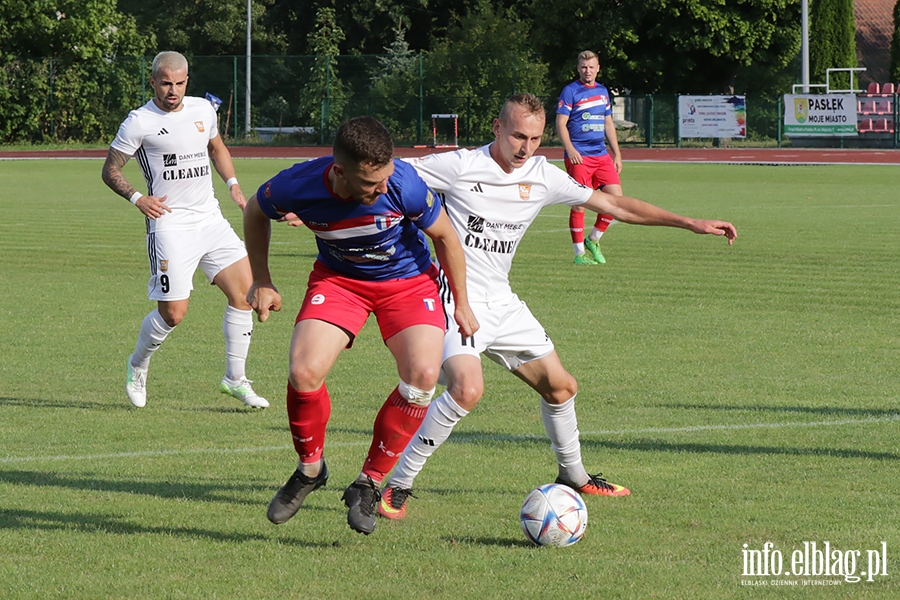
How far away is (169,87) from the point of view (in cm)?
838

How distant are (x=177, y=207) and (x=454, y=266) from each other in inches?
144

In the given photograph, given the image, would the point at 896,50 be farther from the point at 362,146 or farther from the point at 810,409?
the point at 362,146

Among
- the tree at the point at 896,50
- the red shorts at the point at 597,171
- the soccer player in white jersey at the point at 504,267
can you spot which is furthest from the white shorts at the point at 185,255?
the tree at the point at 896,50

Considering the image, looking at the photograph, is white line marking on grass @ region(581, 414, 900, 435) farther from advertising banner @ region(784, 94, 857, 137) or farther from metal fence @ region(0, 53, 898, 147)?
metal fence @ region(0, 53, 898, 147)

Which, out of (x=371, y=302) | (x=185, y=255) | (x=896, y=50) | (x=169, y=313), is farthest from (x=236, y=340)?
(x=896, y=50)

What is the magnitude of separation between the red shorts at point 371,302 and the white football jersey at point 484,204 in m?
0.43

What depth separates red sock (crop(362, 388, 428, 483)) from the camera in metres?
5.41

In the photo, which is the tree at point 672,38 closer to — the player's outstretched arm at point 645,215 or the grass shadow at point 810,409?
the grass shadow at point 810,409

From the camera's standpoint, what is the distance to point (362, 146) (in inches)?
193

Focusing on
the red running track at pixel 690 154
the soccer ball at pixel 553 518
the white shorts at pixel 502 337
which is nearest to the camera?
the soccer ball at pixel 553 518

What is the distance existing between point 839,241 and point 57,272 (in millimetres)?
10135

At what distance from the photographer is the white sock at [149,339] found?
26.8ft

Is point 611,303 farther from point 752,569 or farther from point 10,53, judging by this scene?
point 10,53

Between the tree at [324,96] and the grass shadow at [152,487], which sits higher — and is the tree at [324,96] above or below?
above
